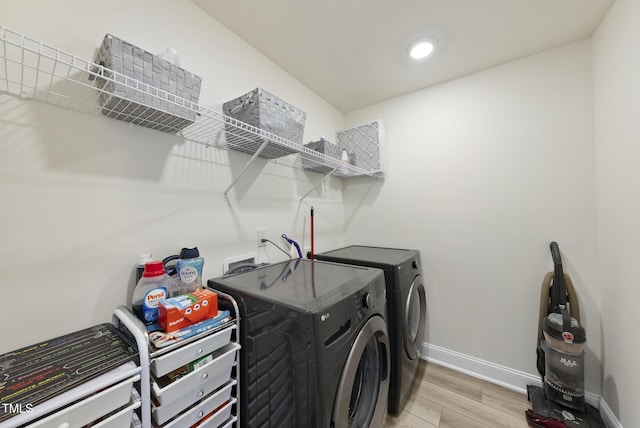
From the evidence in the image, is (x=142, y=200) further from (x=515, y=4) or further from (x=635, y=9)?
(x=635, y=9)

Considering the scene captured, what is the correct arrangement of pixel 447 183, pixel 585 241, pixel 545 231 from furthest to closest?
pixel 447 183, pixel 545 231, pixel 585 241

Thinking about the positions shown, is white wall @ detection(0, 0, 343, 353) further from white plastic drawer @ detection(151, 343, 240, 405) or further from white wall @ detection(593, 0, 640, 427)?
white wall @ detection(593, 0, 640, 427)

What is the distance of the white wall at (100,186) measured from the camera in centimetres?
80

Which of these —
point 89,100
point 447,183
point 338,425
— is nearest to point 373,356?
point 338,425

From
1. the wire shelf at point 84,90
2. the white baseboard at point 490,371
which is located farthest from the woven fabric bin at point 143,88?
the white baseboard at point 490,371

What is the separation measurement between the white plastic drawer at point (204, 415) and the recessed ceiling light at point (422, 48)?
7.49 feet

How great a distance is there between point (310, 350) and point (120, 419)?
1.79 ft

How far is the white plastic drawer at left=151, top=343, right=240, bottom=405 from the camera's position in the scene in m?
0.72

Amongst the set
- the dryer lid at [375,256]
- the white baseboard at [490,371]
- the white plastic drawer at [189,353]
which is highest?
the dryer lid at [375,256]

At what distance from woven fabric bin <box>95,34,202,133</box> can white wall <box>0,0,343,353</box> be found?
0.38ft

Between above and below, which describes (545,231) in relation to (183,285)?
above

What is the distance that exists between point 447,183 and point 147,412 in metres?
2.28

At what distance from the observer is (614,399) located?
1354 mm

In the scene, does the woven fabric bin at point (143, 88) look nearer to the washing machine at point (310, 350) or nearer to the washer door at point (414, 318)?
the washing machine at point (310, 350)
